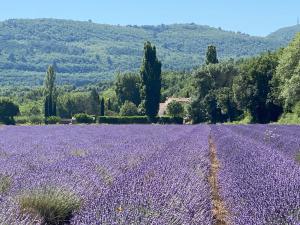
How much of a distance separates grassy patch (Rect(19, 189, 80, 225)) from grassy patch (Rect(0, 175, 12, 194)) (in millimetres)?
668

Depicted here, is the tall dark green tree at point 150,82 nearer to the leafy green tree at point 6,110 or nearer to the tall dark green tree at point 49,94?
the tall dark green tree at point 49,94

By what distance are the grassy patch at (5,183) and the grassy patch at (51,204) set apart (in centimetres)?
67

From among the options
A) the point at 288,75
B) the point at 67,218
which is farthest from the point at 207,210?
the point at 288,75

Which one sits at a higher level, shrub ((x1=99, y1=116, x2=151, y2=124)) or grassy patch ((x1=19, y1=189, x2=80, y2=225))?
grassy patch ((x1=19, y1=189, x2=80, y2=225))

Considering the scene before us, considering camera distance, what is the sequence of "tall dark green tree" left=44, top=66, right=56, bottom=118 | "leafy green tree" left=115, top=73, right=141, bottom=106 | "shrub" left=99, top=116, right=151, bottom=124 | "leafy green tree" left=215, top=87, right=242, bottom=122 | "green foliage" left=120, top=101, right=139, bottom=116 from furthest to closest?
"leafy green tree" left=115, top=73, right=141, bottom=106
"green foliage" left=120, top=101, right=139, bottom=116
"tall dark green tree" left=44, top=66, right=56, bottom=118
"leafy green tree" left=215, top=87, right=242, bottom=122
"shrub" left=99, top=116, right=151, bottom=124

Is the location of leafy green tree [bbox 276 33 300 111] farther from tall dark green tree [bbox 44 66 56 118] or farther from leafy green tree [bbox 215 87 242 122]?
tall dark green tree [bbox 44 66 56 118]

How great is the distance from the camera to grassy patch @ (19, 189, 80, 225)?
5267 mm

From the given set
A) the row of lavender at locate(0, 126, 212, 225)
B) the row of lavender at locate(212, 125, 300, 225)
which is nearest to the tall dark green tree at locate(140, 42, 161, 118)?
Result: the row of lavender at locate(0, 126, 212, 225)

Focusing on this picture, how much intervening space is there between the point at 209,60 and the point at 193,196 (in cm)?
6343

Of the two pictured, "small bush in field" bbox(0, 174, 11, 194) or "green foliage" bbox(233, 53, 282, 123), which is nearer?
"small bush in field" bbox(0, 174, 11, 194)

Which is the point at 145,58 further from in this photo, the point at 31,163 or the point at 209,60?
the point at 31,163

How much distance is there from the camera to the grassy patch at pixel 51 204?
207 inches

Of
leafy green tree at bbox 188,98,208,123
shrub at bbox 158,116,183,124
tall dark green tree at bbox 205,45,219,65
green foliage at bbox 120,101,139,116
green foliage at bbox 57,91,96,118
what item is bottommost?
green foliage at bbox 57,91,96,118

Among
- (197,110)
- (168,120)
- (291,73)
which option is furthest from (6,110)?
(291,73)
